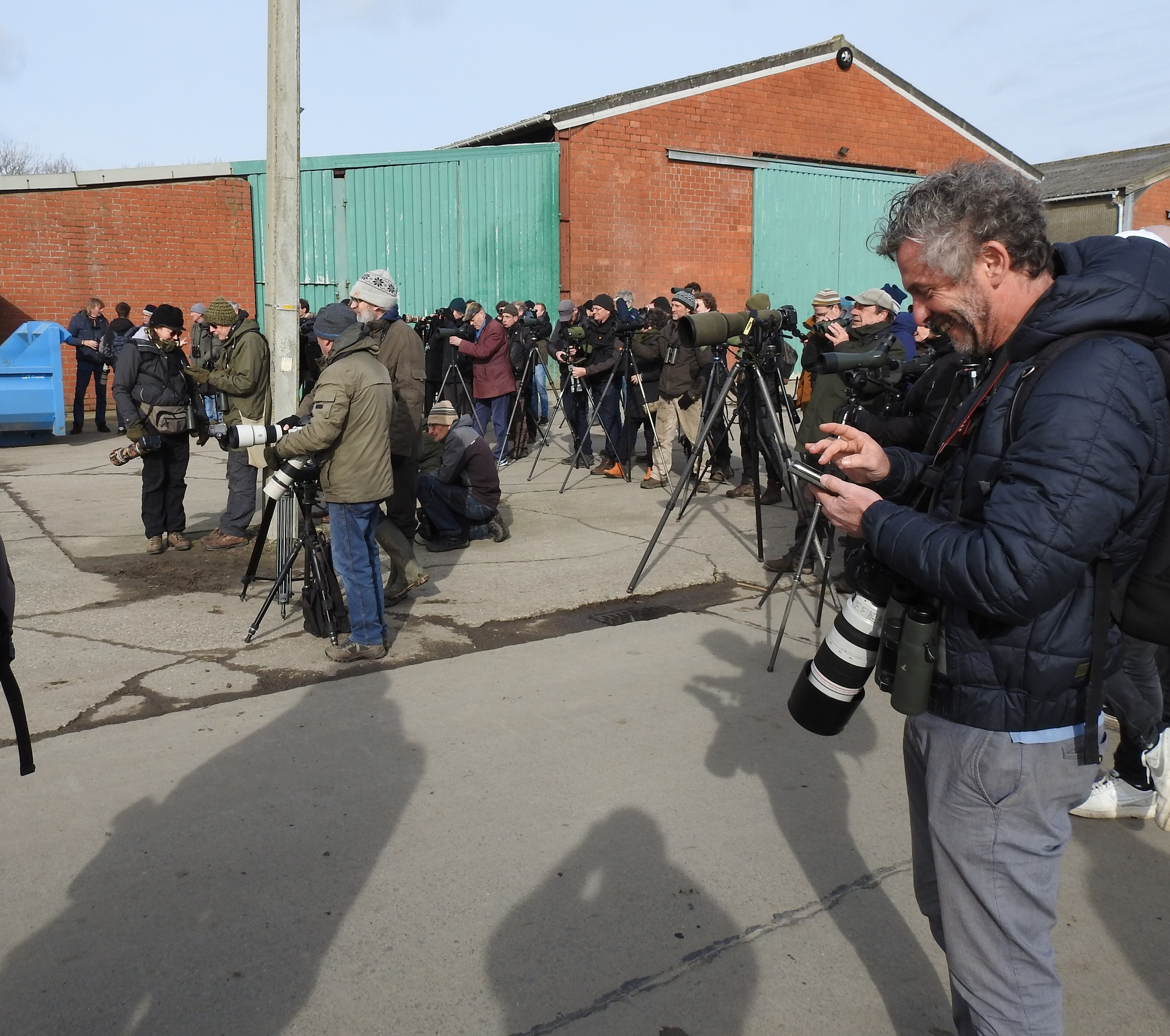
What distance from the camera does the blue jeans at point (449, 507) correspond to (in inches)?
292

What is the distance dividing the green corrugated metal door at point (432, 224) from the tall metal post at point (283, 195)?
8952 millimetres

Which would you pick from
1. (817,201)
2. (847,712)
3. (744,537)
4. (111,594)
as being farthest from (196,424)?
(817,201)

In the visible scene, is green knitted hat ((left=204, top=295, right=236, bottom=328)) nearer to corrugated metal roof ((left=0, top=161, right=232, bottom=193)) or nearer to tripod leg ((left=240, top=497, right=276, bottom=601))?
tripod leg ((left=240, top=497, right=276, bottom=601))

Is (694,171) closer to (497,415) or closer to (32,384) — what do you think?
(497,415)

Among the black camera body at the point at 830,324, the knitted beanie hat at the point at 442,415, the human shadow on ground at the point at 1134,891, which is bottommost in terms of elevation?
the human shadow on ground at the point at 1134,891

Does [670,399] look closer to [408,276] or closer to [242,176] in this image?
[408,276]

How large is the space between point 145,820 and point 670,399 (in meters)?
6.96

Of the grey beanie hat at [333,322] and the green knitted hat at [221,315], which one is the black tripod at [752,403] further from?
the green knitted hat at [221,315]

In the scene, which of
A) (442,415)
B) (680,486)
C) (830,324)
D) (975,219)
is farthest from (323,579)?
(975,219)

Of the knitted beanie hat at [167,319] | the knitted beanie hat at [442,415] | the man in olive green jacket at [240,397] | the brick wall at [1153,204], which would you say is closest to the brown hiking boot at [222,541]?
the man in olive green jacket at [240,397]

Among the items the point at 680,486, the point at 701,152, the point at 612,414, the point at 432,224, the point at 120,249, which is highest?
the point at 701,152

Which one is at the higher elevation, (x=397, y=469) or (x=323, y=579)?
(x=397, y=469)

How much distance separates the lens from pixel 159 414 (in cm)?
714

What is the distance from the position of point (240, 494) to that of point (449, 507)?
1508 millimetres
